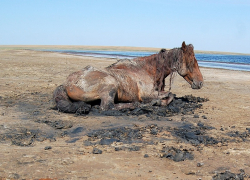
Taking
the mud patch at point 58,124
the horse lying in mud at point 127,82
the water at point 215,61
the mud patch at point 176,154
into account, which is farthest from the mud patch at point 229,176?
the water at point 215,61

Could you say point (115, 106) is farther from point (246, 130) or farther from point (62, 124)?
point (246, 130)

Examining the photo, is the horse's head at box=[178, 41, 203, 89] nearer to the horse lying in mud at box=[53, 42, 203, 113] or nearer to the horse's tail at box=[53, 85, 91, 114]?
the horse lying in mud at box=[53, 42, 203, 113]

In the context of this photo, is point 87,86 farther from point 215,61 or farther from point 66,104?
point 215,61

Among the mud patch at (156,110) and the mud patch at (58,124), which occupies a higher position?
the mud patch at (156,110)

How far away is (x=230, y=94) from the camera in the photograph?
11258mm

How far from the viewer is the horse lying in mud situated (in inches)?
304

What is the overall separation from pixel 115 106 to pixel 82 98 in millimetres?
865

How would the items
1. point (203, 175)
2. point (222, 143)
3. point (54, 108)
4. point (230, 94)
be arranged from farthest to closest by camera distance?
point (230, 94)
point (54, 108)
point (222, 143)
point (203, 175)

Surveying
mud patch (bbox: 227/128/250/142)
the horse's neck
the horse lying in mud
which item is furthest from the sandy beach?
the horse's neck

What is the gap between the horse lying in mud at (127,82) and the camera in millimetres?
7711

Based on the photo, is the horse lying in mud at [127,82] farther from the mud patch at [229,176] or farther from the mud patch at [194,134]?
the mud patch at [229,176]

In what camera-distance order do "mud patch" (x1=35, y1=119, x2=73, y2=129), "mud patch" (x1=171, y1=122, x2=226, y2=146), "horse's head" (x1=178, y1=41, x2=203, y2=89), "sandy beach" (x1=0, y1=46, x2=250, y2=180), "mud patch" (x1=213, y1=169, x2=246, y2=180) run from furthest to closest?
"horse's head" (x1=178, y1=41, x2=203, y2=89) < "mud patch" (x1=35, y1=119, x2=73, y2=129) < "mud patch" (x1=171, y1=122, x2=226, y2=146) < "sandy beach" (x1=0, y1=46, x2=250, y2=180) < "mud patch" (x1=213, y1=169, x2=246, y2=180)

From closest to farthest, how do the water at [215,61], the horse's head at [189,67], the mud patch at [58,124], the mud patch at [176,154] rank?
the mud patch at [176,154] → the mud patch at [58,124] → the horse's head at [189,67] → the water at [215,61]

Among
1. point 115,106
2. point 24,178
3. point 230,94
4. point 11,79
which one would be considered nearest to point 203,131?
point 115,106
